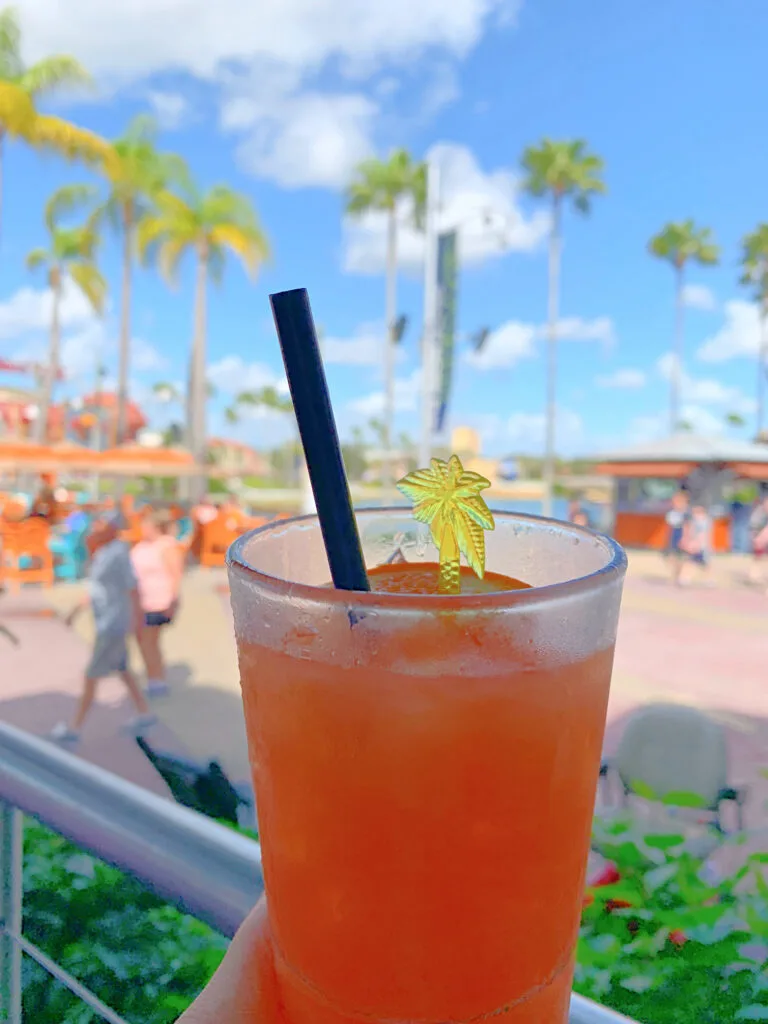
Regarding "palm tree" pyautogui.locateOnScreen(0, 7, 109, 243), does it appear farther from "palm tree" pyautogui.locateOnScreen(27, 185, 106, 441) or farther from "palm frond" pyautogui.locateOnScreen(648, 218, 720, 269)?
"palm frond" pyautogui.locateOnScreen(648, 218, 720, 269)

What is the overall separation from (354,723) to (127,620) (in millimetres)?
5547

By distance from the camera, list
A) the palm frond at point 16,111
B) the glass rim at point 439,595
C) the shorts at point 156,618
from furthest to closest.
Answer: the palm frond at point 16,111 → the shorts at point 156,618 → the glass rim at point 439,595

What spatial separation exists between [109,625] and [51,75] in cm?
1307

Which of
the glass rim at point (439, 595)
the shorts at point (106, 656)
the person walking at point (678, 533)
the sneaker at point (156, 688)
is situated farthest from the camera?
the person walking at point (678, 533)

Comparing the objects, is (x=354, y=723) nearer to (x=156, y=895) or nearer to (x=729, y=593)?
(x=156, y=895)

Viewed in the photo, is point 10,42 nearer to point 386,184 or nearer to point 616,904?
point 386,184

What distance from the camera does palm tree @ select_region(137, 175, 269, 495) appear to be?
23078 mm

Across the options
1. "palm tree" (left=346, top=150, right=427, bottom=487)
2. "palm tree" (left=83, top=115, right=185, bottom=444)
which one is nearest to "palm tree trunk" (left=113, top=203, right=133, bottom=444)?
"palm tree" (left=83, top=115, right=185, bottom=444)

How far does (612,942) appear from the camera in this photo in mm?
2115

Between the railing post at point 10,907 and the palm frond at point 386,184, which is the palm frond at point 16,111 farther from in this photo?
the railing post at point 10,907

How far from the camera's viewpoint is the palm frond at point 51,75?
1403 centimetres

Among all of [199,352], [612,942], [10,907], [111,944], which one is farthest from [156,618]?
[199,352]

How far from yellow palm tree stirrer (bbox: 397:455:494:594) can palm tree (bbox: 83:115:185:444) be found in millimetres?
22962

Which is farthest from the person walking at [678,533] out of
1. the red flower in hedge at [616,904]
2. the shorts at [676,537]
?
the red flower in hedge at [616,904]
